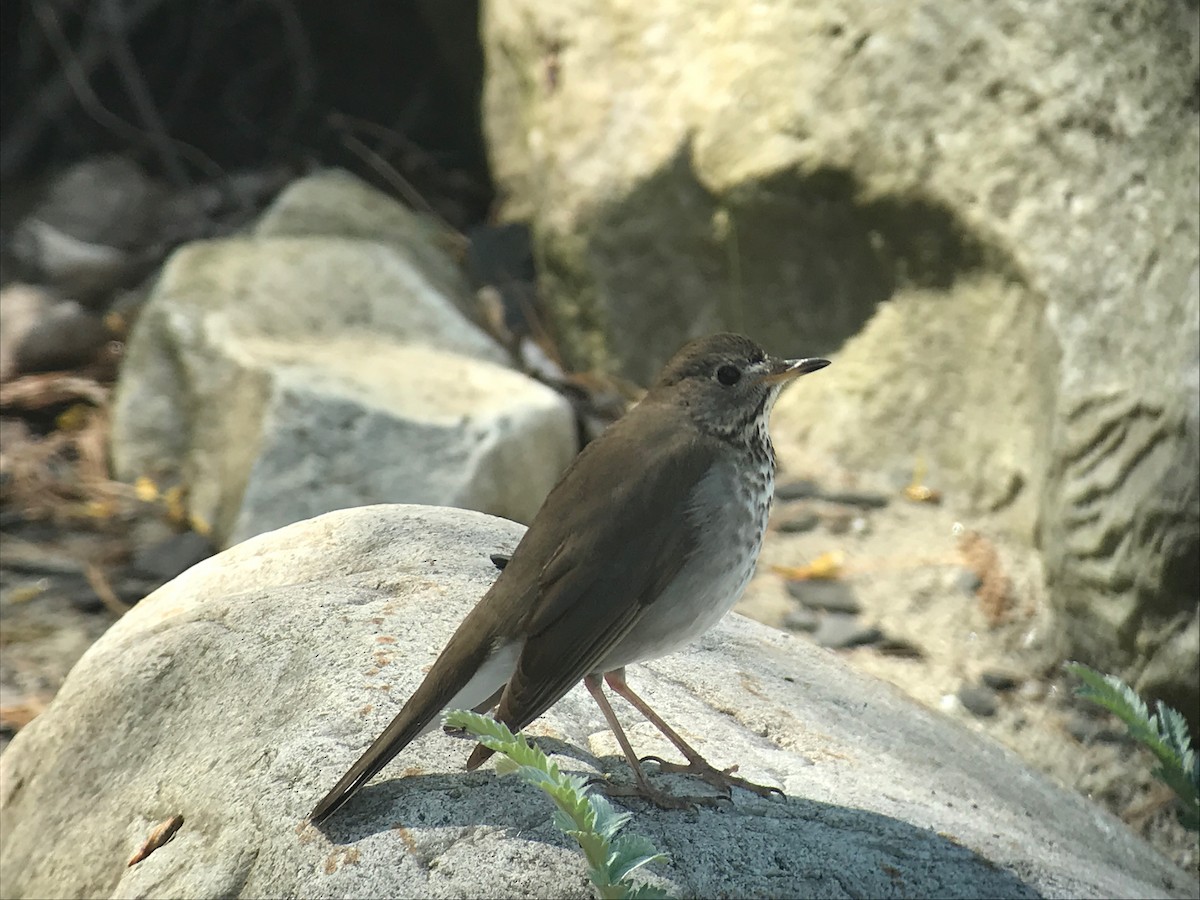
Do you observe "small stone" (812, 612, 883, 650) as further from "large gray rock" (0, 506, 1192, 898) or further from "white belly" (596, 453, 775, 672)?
"white belly" (596, 453, 775, 672)

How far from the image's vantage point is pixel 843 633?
16.3 ft

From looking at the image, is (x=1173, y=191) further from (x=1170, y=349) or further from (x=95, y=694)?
(x=95, y=694)

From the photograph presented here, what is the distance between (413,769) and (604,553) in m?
0.58

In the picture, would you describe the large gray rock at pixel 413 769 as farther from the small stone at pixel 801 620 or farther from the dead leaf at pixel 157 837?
the small stone at pixel 801 620

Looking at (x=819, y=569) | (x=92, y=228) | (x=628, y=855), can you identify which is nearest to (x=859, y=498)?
(x=819, y=569)

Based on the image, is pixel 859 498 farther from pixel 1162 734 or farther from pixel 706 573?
pixel 706 573

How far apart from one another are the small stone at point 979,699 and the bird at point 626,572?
6.00ft

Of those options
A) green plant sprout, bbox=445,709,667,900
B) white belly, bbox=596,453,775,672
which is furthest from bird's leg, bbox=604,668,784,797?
green plant sprout, bbox=445,709,667,900

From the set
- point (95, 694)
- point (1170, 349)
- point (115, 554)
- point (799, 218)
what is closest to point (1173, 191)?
point (1170, 349)

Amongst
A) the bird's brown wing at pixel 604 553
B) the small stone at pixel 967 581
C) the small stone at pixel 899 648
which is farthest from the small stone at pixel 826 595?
the bird's brown wing at pixel 604 553

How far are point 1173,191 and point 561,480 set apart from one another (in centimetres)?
260

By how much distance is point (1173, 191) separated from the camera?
4523 millimetres

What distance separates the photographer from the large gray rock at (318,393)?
4988 mm

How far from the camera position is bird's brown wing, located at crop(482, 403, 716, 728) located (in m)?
2.72
